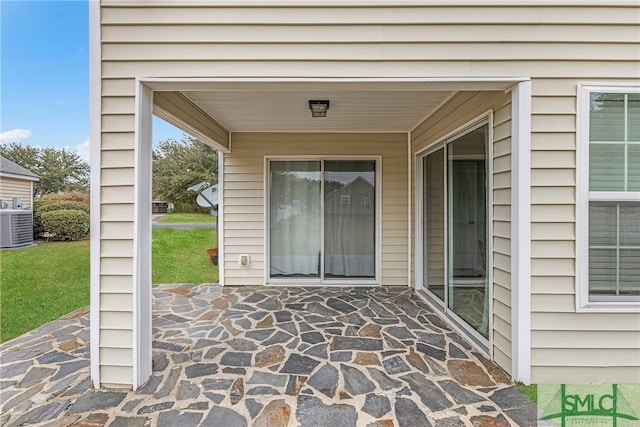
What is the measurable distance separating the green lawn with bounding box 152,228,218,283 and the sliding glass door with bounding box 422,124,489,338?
4.28 m

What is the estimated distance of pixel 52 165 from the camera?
15820 mm

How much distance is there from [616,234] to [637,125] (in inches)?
32.6

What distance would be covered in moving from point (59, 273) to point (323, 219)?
18.7 feet

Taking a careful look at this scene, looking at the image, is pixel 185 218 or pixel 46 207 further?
pixel 185 218

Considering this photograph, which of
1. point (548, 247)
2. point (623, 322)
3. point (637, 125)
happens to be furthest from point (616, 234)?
point (637, 125)

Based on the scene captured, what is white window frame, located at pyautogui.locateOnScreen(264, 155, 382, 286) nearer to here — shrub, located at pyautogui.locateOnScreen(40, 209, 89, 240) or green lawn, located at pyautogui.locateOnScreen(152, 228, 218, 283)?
green lawn, located at pyautogui.locateOnScreen(152, 228, 218, 283)

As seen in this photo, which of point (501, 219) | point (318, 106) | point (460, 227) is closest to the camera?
point (501, 219)

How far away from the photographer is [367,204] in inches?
198

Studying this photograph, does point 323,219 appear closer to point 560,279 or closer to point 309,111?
point 309,111

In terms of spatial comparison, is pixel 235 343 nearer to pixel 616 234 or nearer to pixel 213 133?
pixel 213 133

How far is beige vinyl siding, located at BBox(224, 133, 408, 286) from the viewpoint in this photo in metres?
4.89

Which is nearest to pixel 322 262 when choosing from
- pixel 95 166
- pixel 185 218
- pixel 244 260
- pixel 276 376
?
pixel 244 260

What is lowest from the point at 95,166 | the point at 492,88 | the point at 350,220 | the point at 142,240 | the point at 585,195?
the point at 142,240

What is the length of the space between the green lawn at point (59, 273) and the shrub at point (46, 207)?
1.99 ft
